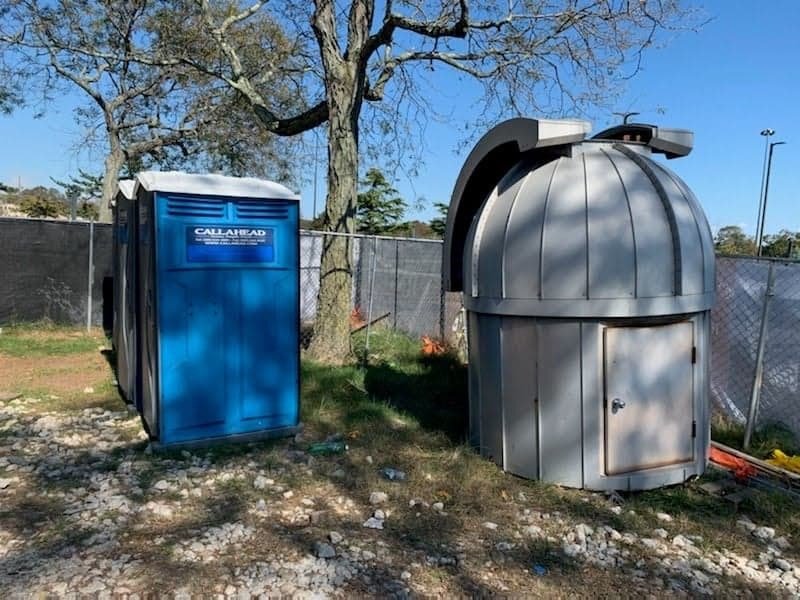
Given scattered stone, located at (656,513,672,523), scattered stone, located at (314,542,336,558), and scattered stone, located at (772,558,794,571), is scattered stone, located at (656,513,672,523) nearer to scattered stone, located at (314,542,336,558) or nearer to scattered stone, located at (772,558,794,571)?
scattered stone, located at (772,558,794,571)

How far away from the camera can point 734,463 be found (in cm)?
467

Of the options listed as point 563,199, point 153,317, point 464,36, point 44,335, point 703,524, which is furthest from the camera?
point 44,335

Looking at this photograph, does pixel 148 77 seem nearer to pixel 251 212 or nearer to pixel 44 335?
pixel 44 335

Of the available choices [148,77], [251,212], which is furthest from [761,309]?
[148,77]

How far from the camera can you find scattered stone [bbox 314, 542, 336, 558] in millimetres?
3207

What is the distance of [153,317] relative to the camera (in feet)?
15.2

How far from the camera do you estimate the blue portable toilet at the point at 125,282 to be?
17.7 ft

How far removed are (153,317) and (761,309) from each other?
5.17m

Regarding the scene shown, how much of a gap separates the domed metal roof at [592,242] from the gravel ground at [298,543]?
4.53 ft

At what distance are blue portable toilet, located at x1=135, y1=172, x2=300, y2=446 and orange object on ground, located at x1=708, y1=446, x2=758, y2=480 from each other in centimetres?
345

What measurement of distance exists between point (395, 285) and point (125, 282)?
6.24 meters

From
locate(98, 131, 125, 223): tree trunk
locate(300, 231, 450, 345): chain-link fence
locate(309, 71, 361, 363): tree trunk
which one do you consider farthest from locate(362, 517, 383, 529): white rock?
locate(98, 131, 125, 223): tree trunk

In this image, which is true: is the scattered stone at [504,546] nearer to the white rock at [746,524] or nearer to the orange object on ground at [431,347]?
the white rock at [746,524]

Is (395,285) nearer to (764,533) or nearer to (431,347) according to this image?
(431,347)
